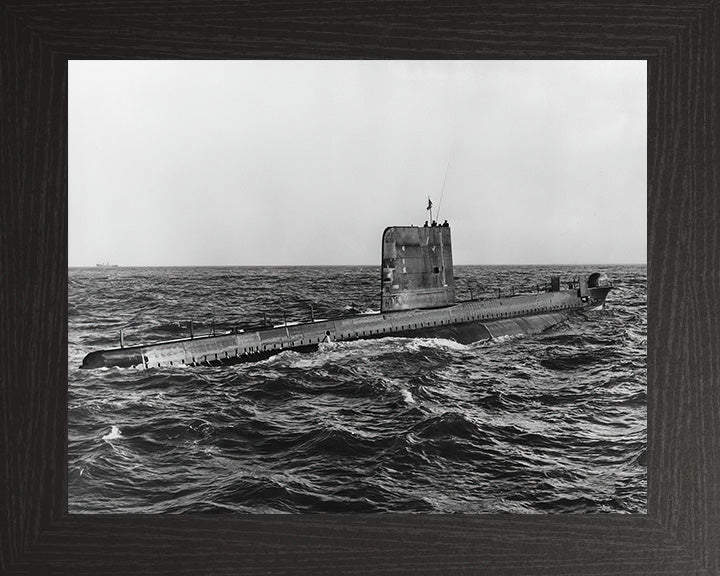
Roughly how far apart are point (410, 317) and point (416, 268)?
0.21 m

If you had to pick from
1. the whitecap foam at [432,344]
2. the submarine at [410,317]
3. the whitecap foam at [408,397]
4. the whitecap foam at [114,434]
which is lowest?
the whitecap foam at [114,434]

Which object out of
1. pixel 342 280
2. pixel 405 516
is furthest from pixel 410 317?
pixel 405 516

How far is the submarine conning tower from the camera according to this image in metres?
2.09

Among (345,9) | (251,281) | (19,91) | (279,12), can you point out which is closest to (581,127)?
(345,9)

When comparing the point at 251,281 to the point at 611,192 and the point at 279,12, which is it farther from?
the point at 611,192

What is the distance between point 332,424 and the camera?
2.01 metres

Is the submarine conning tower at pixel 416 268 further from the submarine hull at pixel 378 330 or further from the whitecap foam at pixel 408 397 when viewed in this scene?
the whitecap foam at pixel 408 397

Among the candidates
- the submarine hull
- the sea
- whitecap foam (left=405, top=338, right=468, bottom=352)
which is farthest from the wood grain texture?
whitecap foam (left=405, top=338, right=468, bottom=352)

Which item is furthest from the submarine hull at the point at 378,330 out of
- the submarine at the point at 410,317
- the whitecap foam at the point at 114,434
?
the whitecap foam at the point at 114,434

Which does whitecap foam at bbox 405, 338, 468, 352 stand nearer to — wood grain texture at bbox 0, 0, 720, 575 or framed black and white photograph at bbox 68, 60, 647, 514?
framed black and white photograph at bbox 68, 60, 647, 514

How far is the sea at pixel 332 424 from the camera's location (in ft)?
6.40

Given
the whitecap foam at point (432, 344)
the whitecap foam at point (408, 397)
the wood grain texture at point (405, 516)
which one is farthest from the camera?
the whitecap foam at point (432, 344)

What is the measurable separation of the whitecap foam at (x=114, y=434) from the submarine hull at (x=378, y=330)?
195 mm

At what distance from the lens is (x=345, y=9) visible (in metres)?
1.93
